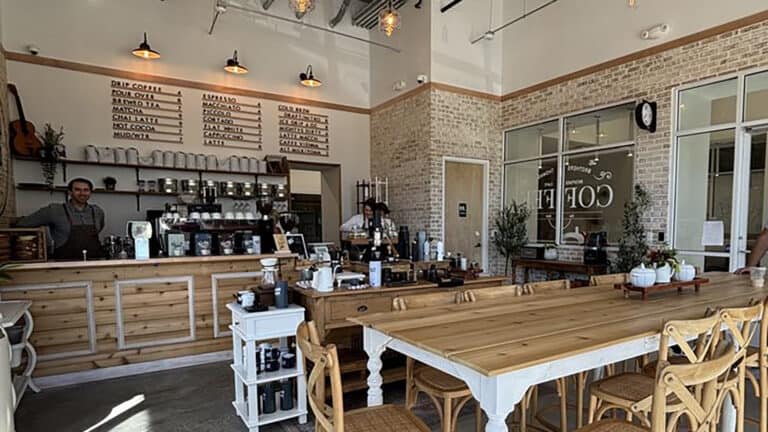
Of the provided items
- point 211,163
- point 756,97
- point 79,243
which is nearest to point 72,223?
point 79,243

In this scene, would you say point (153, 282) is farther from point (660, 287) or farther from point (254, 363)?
point (660, 287)

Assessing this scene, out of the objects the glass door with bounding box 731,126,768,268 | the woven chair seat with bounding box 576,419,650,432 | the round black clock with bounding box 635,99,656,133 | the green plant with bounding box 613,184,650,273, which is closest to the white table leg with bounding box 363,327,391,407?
the woven chair seat with bounding box 576,419,650,432

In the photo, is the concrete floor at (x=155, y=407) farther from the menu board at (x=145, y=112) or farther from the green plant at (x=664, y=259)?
the menu board at (x=145, y=112)

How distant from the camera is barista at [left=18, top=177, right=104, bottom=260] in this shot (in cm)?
446

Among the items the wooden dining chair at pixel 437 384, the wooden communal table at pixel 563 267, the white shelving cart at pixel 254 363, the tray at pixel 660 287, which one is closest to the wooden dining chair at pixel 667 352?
the tray at pixel 660 287

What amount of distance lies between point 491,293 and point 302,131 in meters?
5.77

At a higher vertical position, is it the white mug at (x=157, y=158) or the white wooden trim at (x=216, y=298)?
the white mug at (x=157, y=158)

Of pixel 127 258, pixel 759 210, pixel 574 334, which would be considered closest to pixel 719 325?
pixel 574 334

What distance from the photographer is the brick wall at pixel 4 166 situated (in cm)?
472

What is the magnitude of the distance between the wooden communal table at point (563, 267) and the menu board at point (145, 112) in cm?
604

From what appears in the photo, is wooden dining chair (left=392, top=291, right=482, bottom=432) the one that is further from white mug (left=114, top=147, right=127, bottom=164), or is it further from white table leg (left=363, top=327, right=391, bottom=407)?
white mug (left=114, top=147, right=127, bottom=164)

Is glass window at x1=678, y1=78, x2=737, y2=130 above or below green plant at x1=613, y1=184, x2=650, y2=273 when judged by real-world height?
above

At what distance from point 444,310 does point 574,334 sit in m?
0.69

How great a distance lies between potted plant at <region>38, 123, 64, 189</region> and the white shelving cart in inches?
174
